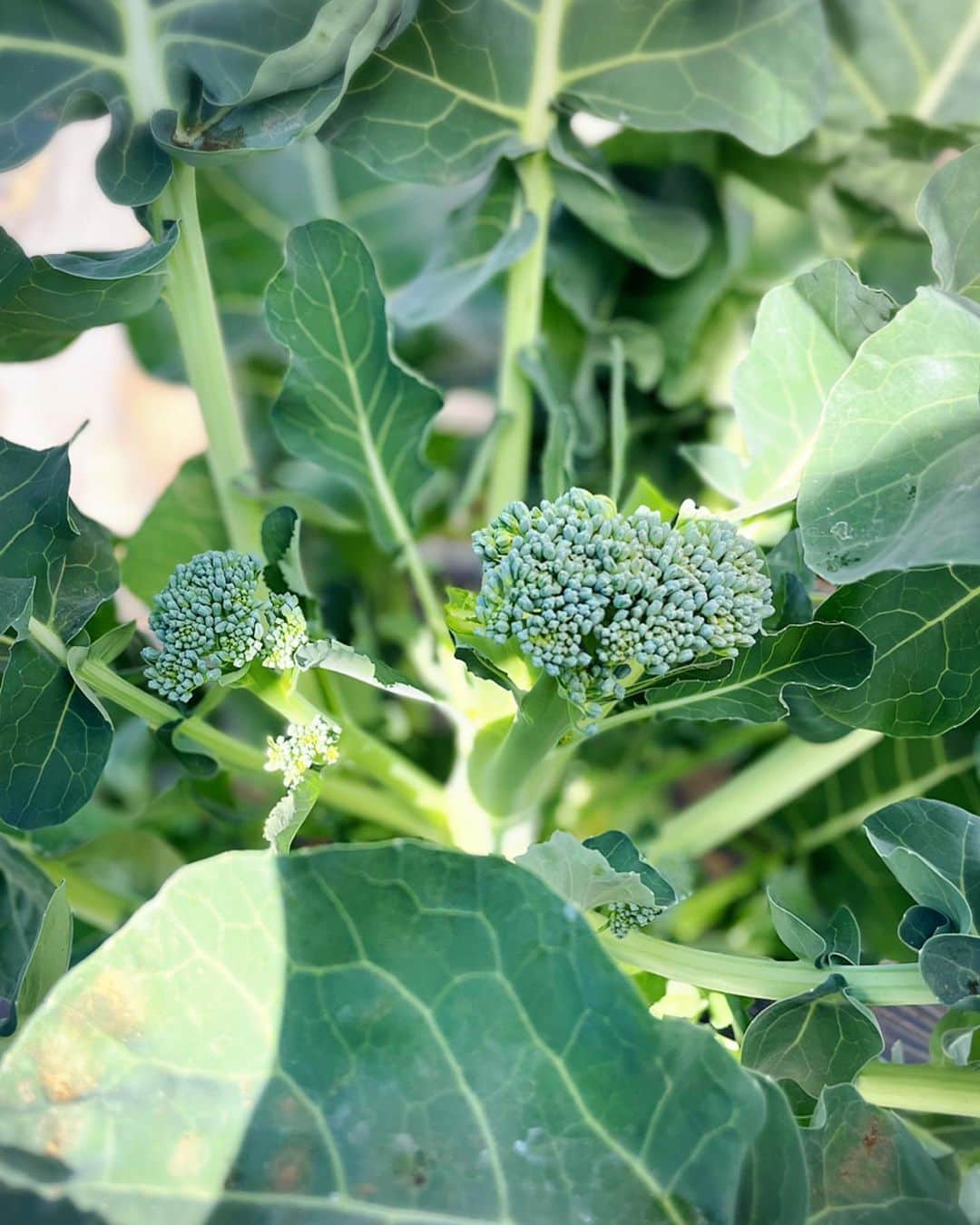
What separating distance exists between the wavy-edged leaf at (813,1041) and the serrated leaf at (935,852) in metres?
0.07

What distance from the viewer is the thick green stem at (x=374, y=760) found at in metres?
0.57

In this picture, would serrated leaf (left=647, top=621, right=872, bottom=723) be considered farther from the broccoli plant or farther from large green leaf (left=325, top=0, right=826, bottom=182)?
large green leaf (left=325, top=0, right=826, bottom=182)

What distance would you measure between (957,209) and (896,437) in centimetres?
17

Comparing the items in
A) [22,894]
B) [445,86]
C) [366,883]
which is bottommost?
[22,894]

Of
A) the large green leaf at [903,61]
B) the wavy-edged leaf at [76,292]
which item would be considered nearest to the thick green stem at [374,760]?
the wavy-edged leaf at [76,292]

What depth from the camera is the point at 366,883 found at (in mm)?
433

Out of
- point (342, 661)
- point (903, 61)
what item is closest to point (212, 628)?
point (342, 661)

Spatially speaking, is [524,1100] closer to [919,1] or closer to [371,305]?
[371,305]

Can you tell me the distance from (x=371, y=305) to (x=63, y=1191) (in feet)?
1.64

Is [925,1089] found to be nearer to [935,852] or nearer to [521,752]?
[935,852]

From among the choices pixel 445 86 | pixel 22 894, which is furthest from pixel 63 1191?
pixel 445 86

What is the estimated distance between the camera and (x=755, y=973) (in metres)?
0.54

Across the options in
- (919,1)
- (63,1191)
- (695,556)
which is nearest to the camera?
(63,1191)

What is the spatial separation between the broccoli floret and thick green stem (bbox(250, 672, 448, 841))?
0.03m
